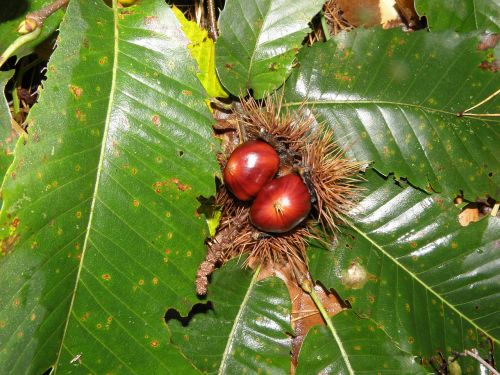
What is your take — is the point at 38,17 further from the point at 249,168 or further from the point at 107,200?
the point at 249,168

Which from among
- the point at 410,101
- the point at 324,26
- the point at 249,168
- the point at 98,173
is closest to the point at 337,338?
the point at 249,168

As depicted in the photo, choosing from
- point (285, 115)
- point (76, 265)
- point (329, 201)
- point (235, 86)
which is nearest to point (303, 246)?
point (329, 201)

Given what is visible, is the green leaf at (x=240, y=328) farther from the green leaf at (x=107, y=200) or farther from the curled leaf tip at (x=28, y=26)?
the curled leaf tip at (x=28, y=26)

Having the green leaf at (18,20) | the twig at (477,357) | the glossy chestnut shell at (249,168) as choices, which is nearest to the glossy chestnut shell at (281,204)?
the glossy chestnut shell at (249,168)

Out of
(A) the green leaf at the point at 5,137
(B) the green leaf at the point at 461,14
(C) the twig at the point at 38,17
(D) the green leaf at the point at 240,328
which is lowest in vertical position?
(D) the green leaf at the point at 240,328

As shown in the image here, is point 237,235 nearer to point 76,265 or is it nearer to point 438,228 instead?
point 76,265

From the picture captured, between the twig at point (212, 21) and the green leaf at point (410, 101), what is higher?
the twig at point (212, 21)
